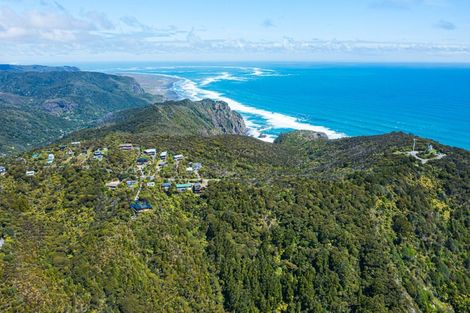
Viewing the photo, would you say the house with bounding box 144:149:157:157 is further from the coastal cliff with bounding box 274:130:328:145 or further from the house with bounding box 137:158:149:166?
the coastal cliff with bounding box 274:130:328:145

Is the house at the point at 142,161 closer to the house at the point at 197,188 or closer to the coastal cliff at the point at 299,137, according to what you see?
the house at the point at 197,188

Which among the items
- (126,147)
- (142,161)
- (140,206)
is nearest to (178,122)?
(126,147)

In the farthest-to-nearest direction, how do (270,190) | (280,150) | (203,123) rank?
(203,123), (280,150), (270,190)

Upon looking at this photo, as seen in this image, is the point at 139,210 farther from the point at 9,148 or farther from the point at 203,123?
the point at 9,148

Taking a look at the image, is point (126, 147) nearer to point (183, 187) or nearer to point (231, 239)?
point (183, 187)

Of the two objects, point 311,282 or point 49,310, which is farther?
point 311,282

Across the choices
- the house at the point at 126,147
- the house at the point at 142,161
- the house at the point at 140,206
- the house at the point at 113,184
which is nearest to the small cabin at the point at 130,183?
the house at the point at 113,184

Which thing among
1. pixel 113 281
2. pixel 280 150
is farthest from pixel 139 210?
pixel 280 150
